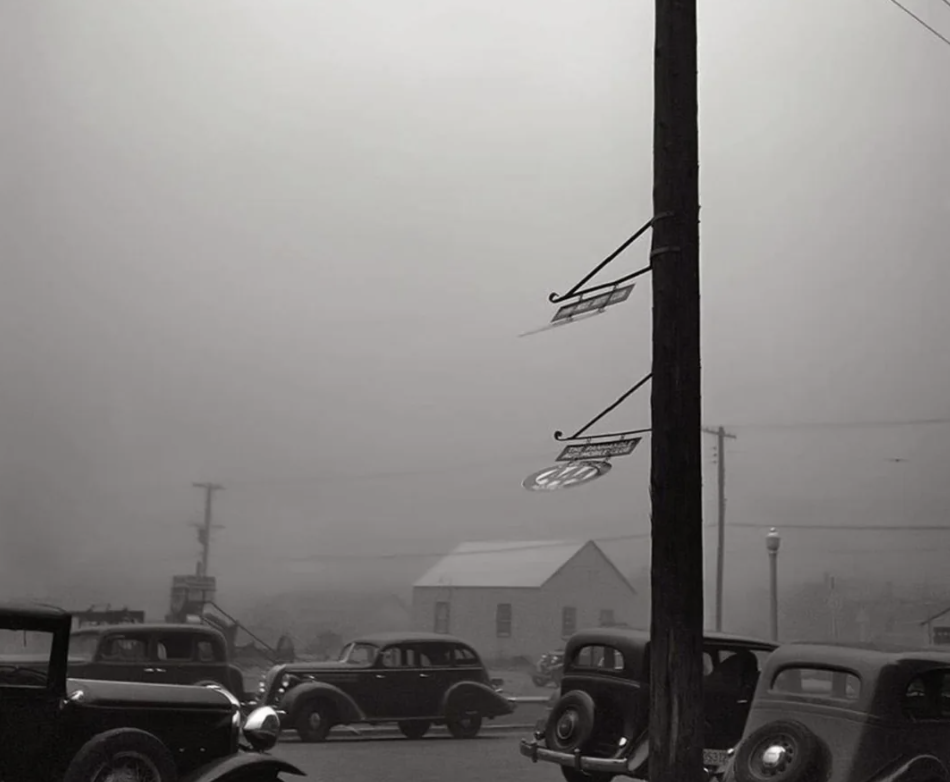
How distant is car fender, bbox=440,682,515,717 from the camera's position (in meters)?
14.4

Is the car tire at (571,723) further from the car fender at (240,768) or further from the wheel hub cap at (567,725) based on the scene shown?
the car fender at (240,768)

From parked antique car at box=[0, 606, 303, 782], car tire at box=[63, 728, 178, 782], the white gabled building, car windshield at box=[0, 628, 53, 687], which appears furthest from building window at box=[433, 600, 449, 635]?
car windshield at box=[0, 628, 53, 687]

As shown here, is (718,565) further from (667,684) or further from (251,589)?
(667,684)

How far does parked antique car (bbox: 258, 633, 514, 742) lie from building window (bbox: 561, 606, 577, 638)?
5030mm

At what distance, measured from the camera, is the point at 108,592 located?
17.2 metres

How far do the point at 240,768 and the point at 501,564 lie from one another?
12366 millimetres

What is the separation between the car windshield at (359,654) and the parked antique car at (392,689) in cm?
1

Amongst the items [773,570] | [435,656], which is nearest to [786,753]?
[435,656]

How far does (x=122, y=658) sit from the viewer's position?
12422 mm

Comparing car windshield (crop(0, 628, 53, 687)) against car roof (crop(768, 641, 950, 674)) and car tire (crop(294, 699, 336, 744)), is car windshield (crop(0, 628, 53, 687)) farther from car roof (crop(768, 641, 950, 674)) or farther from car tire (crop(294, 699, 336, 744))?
car tire (crop(294, 699, 336, 744))

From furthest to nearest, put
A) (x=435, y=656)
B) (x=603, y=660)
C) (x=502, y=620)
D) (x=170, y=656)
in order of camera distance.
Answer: (x=502, y=620) → (x=435, y=656) → (x=170, y=656) → (x=603, y=660)

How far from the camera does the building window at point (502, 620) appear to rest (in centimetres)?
1955

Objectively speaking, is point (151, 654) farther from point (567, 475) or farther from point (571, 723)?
point (567, 475)

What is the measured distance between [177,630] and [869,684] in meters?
8.12
